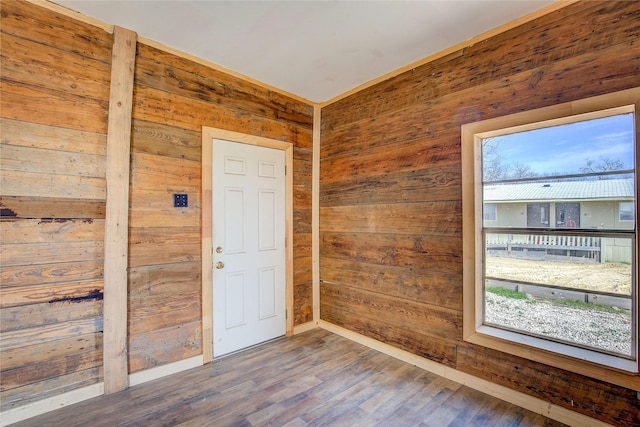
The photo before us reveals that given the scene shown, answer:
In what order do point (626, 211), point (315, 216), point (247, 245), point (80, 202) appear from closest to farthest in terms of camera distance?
point (626, 211)
point (80, 202)
point (247, 245)
point (315, 216)

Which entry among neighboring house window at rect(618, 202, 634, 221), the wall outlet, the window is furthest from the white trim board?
neighboring house window at rect(618, 202, 634, 221)

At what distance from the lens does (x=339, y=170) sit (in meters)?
3.30

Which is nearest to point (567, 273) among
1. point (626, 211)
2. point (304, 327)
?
point (626, 211)

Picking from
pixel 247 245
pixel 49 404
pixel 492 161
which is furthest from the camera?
pixel 247 245

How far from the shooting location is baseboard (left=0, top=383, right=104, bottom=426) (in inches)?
71.9

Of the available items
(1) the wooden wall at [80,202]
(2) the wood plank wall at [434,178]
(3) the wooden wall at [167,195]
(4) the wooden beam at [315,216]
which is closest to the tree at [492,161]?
(2) the wood plank wall at [434,178]

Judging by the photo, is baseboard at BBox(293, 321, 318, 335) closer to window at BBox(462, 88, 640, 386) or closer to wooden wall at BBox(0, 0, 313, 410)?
wooden wall at BBox(0, 0, 313, 410)

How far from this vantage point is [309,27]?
2146 millimetres

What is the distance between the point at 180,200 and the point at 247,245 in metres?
0.79

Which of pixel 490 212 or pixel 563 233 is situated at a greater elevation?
pixel 490 212

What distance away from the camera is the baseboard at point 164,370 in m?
2.26

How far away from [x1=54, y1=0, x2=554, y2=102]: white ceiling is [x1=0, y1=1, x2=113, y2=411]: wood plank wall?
370mm

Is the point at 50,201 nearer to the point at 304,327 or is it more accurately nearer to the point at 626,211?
the point at 304,327

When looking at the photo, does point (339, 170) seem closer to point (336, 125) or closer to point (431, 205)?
point (336, 125)
